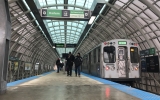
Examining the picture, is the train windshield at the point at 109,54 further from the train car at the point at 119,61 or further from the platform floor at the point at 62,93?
the platform floor at the point at 62,93

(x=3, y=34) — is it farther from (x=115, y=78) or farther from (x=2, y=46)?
(x=115, y=78)

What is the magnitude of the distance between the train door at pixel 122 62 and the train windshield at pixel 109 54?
54cm

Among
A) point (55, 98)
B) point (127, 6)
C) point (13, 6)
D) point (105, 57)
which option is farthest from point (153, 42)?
point (55, 98)

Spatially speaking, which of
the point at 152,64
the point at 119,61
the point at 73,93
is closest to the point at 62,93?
the point at 73,93

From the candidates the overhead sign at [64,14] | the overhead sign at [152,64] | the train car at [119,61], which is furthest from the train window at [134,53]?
the overhead sign at [64,14]

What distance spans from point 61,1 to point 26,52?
1631 cm

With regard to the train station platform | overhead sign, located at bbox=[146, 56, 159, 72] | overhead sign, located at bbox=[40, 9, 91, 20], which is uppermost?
overhead sign, located at bbox=[40, 9, 91, 20]

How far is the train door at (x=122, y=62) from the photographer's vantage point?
12102mm

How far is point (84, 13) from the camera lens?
13672mm

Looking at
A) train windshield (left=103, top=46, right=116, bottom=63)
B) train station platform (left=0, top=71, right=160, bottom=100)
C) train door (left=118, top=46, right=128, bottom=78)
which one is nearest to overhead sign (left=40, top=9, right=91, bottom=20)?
train windshield (left=103, top=46, right=116, bottom=63)

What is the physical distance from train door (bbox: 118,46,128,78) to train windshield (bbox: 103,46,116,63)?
21.4 inches

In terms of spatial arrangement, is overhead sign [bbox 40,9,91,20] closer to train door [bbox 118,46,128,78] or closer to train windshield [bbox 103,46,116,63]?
train windshield [bbox 103,46,116,63]

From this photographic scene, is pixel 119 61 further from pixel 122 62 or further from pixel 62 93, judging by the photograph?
pixel 62 93

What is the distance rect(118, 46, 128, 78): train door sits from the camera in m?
12.1
